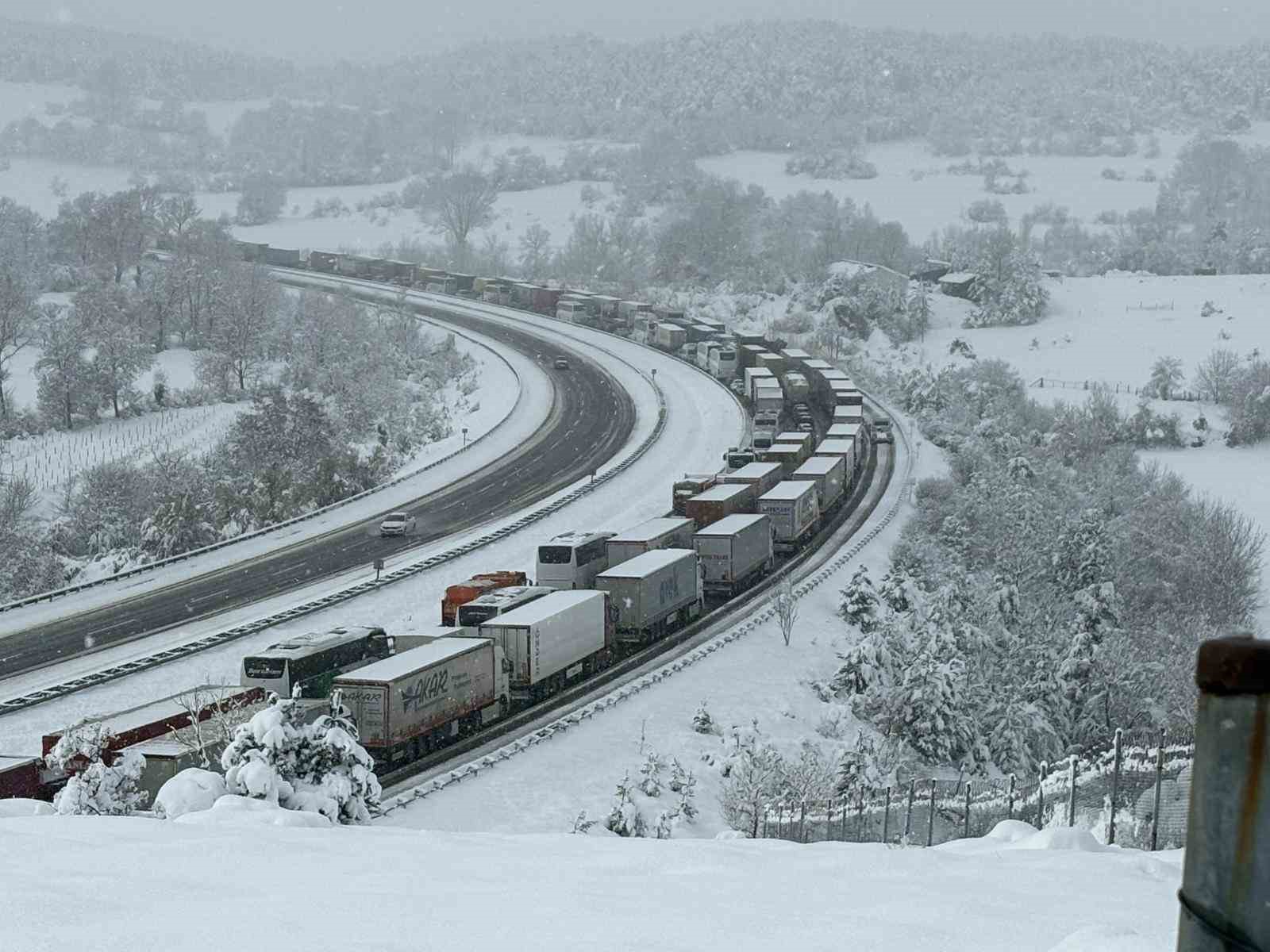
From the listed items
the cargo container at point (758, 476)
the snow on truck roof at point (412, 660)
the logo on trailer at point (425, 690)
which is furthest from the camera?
the cargo container at point (758, 476)

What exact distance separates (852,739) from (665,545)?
13.5m

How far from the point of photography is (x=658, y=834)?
29.7 metres

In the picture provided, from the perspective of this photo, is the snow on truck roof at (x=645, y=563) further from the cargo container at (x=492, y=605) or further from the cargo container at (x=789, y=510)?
the cargo container at (x=789, y=510)

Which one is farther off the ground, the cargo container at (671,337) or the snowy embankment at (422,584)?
the cargo container at (671,337)

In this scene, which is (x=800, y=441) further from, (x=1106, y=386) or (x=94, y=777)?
(x=94, y=777)

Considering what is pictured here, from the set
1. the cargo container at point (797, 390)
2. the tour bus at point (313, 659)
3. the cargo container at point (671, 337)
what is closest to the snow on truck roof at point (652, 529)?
the tour bus at point (313, 659)

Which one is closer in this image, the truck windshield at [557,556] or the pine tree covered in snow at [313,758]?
the pine tree covered in snow at [313,758]

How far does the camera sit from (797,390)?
95750 millimetres

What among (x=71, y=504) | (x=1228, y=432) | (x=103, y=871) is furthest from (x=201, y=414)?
(x=103, y=871)

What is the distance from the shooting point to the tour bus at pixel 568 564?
50.1 meters

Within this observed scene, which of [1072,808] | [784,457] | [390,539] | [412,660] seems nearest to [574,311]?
[784,457]

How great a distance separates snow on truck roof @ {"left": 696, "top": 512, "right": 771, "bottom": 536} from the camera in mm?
55344

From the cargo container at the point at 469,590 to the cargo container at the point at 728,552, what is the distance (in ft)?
28.6

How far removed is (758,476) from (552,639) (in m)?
25.9
